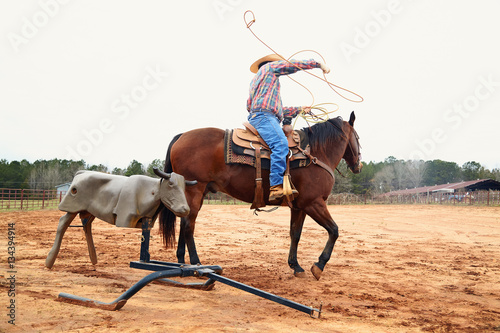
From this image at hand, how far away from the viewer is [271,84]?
18.5ft

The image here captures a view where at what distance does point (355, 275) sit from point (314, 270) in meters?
0.90

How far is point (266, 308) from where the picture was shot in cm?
389

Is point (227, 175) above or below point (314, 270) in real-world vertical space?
above

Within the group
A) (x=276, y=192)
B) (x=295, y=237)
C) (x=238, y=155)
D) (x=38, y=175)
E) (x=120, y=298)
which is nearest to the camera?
(x=120, y=298)

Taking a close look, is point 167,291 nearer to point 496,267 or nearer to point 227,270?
point 227,270

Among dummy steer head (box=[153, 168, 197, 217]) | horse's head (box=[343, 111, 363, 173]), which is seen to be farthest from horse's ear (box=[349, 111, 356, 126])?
dummy steer head (box=[153, 168, 197, 217])

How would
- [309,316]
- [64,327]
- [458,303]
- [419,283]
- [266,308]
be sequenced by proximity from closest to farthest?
[64,327] → [309,316] → [266,308] → [458,303] → [419,283]

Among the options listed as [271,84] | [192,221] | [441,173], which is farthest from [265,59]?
[441,173]

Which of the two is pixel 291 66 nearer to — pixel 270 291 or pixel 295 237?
pixel 295 237

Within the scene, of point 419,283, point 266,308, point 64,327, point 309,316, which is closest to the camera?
point 64,327

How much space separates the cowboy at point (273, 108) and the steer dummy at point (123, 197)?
6.00ft

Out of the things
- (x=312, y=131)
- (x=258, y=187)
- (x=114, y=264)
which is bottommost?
(x=114, y=264)

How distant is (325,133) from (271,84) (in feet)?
4.50

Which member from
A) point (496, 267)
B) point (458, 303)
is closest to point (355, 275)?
point (458, 303)
